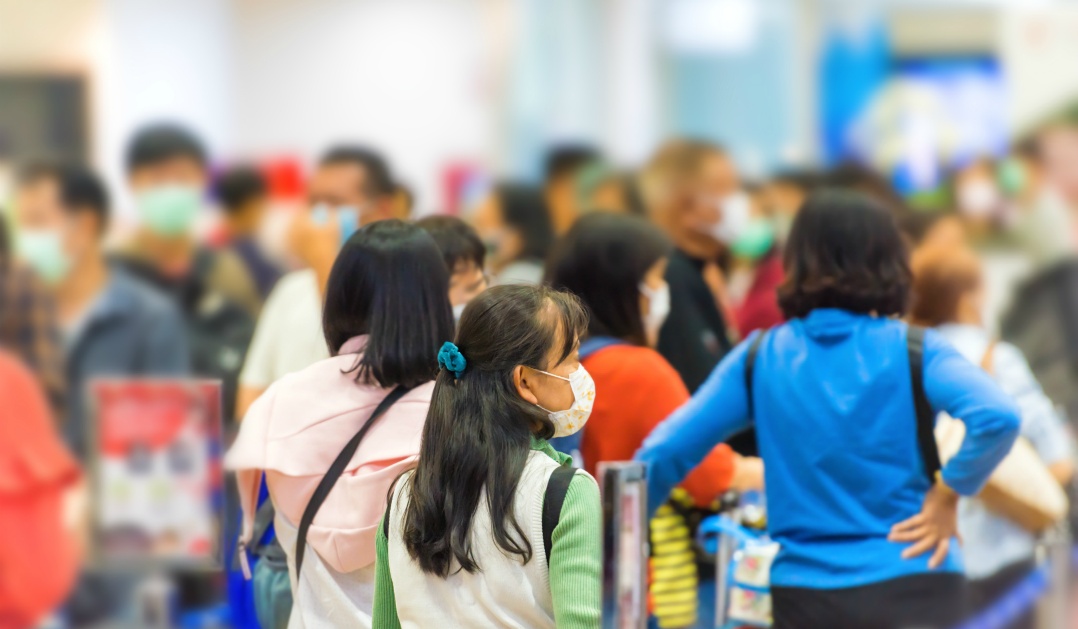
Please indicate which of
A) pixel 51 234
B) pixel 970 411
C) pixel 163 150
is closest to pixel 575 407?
pixel 970 411

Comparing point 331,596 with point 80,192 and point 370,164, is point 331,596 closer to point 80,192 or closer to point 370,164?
point 370,164

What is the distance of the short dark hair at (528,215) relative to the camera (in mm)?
4770

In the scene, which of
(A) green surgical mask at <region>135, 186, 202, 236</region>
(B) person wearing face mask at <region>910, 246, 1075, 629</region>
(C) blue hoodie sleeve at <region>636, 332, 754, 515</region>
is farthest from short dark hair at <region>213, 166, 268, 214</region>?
(C) blue hoodie sleeve at <region>636, 332, 754, 515</region>

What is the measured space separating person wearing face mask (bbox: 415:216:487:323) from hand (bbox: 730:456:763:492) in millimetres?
702

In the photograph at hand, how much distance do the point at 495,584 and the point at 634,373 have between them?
2.91 ft

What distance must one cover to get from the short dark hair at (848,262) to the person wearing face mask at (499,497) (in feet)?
2.57

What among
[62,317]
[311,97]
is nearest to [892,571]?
[62,317]

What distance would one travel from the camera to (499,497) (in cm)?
189

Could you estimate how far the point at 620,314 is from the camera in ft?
9.21

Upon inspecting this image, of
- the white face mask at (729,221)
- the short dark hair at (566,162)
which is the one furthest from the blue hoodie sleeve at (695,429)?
the short dark hair at (566,162)

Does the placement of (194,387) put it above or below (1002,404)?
below

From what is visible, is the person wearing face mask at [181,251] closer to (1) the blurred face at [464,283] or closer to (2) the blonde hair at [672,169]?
(2) the blonde hair at [672,169]

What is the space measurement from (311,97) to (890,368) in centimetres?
705

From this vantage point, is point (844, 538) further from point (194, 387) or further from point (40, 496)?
point (40, 496)
